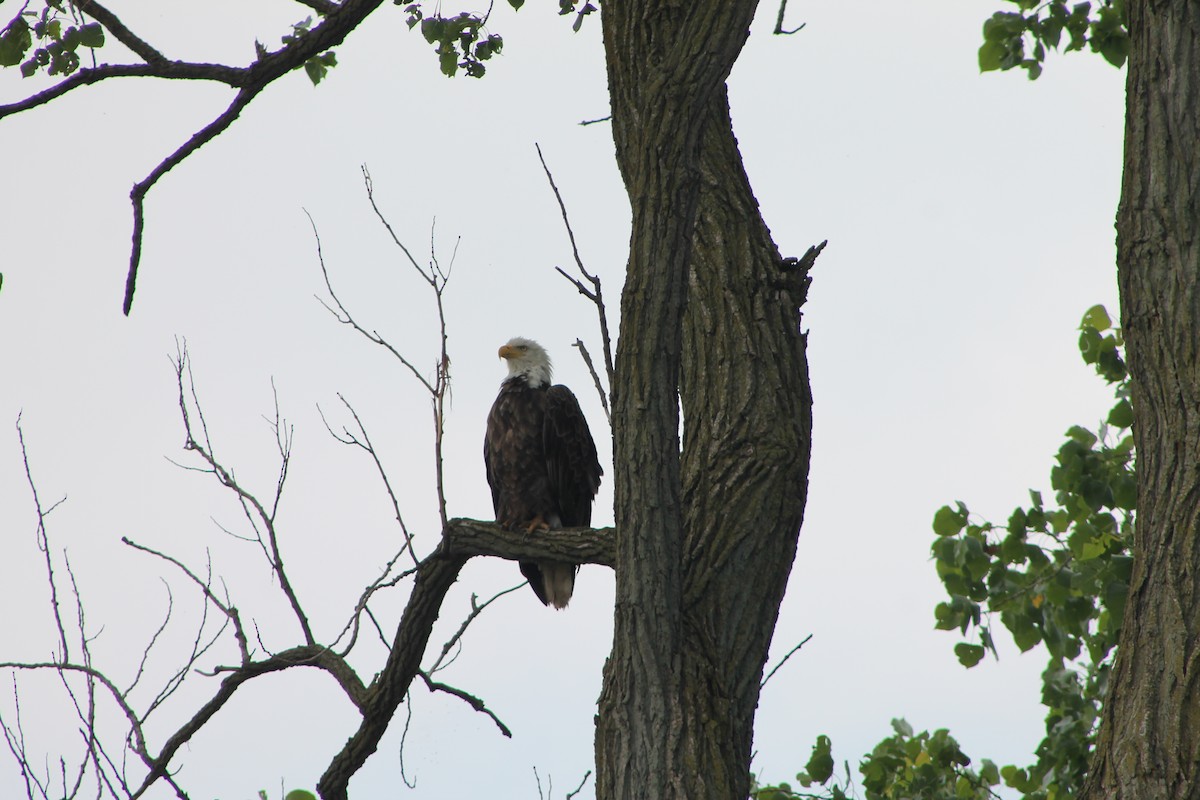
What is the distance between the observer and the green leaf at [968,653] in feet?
14.0

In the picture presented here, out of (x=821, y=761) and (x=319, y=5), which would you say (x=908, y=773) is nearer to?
(x=821, y=761)

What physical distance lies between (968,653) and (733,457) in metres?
1.82

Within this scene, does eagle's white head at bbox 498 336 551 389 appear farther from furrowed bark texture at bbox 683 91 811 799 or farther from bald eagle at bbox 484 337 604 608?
furrowed bark texture at bbox 683 91 811 799

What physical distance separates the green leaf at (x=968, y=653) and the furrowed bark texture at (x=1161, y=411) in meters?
1.70

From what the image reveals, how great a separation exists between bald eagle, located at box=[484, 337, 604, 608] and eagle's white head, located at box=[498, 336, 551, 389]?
0.37m

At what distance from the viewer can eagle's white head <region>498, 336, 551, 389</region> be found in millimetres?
6364

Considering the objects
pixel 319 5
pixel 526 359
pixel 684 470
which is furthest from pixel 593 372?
pixel 526 359

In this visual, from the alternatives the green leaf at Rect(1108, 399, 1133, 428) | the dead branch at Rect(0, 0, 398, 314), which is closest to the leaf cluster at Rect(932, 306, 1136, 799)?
the green leaf at Rect(1108, 399, 1133, 428)

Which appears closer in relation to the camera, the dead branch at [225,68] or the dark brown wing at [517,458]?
the dead branch at [225,68]

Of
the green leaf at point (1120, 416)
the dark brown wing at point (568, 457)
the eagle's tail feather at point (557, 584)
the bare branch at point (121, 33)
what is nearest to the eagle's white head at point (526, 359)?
the dark brown wing at point (568, 457)

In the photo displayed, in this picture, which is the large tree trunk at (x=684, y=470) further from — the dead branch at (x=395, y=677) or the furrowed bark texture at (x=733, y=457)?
the dead branch at (x=395, y=677)

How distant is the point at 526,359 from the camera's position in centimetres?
648

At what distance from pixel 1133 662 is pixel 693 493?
104cm

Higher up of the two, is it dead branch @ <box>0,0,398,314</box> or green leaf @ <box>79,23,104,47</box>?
green leaf @ <box>79,23,104,47</box>
